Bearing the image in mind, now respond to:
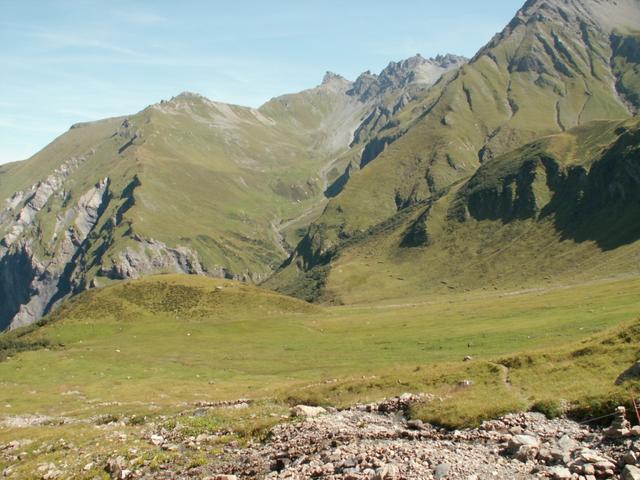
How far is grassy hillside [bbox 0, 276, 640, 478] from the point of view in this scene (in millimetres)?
37281

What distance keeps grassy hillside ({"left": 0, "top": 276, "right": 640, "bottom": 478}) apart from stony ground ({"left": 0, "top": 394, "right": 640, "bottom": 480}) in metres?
1.53

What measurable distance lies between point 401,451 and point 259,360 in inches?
2937

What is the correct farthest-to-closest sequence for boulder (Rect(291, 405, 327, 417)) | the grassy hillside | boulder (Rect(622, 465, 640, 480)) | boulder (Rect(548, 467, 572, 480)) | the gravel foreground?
boulder (Rect(291, 405, 327, 417)), the grassy hillside, the gravel foreground, boulder (Rect(548, 467, 572, 480)), boulder (Rect(622, 465, 640, 480))

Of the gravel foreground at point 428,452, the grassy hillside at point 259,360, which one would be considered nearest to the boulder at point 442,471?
the gravel foreground at point 428,452

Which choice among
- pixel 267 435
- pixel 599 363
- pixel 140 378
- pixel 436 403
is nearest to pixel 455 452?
pixel 436 403

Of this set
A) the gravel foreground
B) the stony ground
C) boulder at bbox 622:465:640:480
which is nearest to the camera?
boulder at bbox 622:465:640:480

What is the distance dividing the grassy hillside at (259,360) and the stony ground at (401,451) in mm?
1533

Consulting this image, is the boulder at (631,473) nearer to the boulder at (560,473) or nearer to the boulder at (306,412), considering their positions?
the boulder at (560,473)

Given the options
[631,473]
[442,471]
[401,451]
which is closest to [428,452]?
[401,451]

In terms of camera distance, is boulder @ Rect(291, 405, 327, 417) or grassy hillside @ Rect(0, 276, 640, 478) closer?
grassy hillside @ Rect(0, 276, 640, 478)

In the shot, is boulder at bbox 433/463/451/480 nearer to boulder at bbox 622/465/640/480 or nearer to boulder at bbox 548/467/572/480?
boulder at bbox 548/467/572/480

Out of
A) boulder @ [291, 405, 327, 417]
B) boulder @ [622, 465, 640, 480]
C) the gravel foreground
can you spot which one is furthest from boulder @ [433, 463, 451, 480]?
boulder @ [291, 405, 327, 417]

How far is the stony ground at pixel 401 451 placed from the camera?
2320 centimetres

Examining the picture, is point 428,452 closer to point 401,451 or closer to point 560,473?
point 401,451
